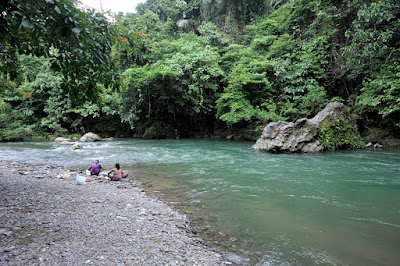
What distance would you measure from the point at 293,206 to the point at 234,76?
15.1 m

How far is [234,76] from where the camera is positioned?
729 inches

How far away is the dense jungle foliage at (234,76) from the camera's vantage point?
535 inches

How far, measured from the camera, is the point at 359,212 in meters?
4.56

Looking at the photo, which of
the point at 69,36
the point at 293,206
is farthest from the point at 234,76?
the point at 69,36

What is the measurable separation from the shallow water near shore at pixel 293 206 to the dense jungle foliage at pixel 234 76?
585 centimetres

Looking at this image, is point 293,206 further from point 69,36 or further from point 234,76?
point 234,76

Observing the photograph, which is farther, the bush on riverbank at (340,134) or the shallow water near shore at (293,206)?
the bush on riverbank at (340,134)

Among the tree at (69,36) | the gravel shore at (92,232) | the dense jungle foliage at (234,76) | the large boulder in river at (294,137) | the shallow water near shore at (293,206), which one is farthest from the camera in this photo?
the dense jungle foliage at (234,76)

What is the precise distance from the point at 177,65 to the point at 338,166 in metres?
14.9

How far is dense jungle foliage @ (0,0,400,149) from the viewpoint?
13578 millimetres

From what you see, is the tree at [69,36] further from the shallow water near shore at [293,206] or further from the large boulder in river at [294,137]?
the large boulder in river at [294,137]

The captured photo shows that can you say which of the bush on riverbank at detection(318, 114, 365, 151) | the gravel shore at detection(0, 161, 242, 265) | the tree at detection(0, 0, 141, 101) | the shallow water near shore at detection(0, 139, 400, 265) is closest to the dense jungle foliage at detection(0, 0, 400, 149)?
the bush on riverbank at detection(318, 114, 365, 151)

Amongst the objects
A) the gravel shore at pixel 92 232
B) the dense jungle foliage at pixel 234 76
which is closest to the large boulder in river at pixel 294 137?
the dense jungle foliage at pixel 234 76

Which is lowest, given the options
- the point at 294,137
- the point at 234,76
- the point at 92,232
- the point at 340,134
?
the point at 92,232
